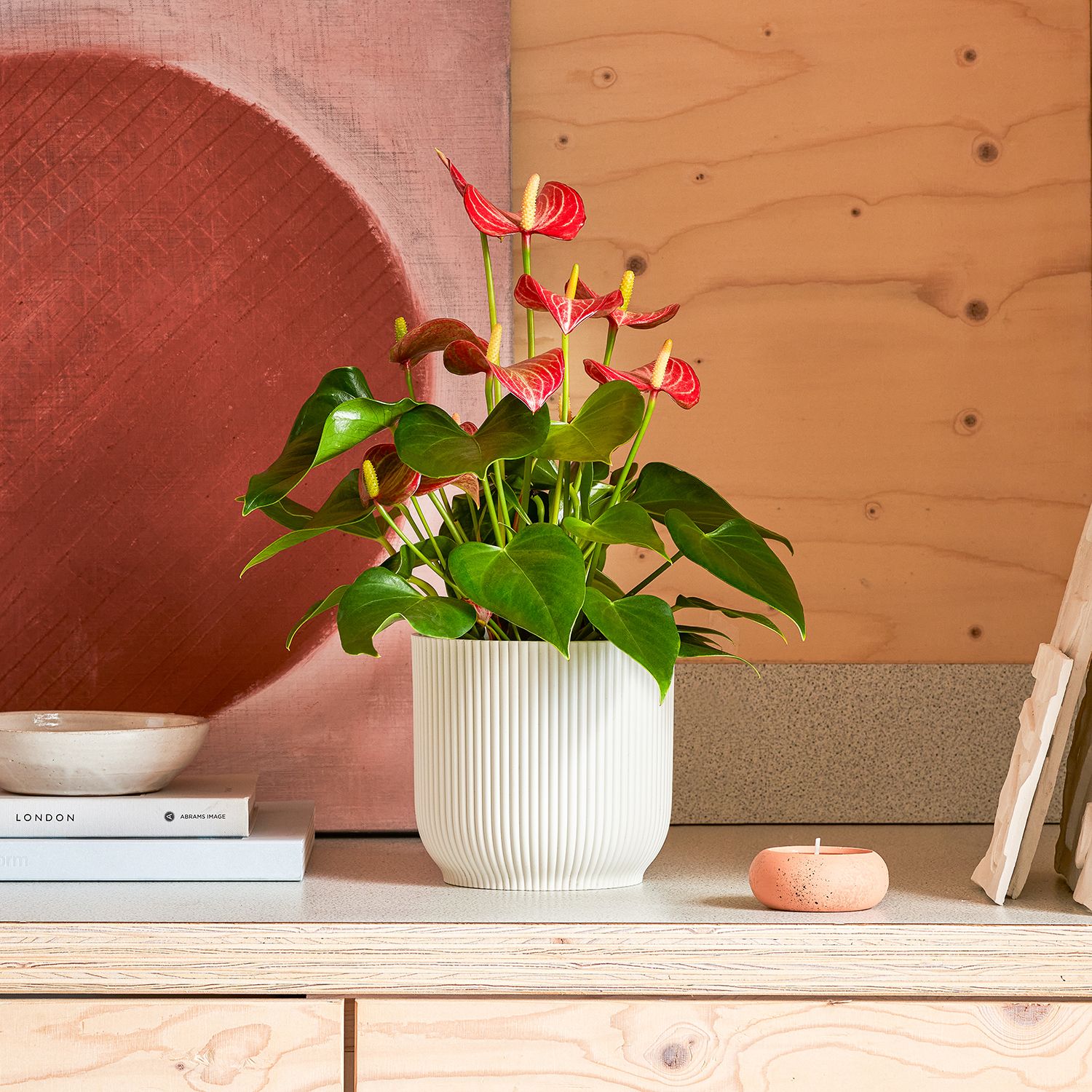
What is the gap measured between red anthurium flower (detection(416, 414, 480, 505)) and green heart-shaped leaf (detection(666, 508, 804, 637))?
6.4 inches

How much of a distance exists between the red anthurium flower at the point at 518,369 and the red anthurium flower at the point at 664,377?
0.15ft

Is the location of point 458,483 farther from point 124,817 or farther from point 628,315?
point 124,817

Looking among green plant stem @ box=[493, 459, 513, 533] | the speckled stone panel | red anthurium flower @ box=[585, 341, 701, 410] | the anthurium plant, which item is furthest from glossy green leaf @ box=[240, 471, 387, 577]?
the speckled stone panel

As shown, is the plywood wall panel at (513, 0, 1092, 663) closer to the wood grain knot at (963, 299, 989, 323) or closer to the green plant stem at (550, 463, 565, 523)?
the wood grain knot at (963, 299, 989, 323)

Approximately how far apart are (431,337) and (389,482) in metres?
0.12

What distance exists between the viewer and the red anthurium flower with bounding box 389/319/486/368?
88cm

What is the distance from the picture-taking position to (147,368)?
46.9 inches

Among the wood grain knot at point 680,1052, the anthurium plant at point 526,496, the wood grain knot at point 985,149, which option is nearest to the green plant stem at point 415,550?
the anthurium plant at point 526,496

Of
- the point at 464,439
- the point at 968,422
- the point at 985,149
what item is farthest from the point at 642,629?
the point at 985,149

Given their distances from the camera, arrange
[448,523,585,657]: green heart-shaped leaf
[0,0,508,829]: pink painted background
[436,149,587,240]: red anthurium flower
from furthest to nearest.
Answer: [0,0,508,829]: pink painted background
[436,149,587,240]: red anthurium flower
[448,523,585,657]: green heart-shaped leaf

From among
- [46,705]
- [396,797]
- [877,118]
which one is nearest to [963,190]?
[877,118]

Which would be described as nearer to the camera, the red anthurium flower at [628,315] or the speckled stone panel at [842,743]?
the red anthurium flower at [628,315]

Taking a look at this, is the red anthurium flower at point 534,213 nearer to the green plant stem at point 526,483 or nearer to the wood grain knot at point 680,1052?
the green plant stem at point 526,483

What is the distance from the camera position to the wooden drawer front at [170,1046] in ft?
2.60
